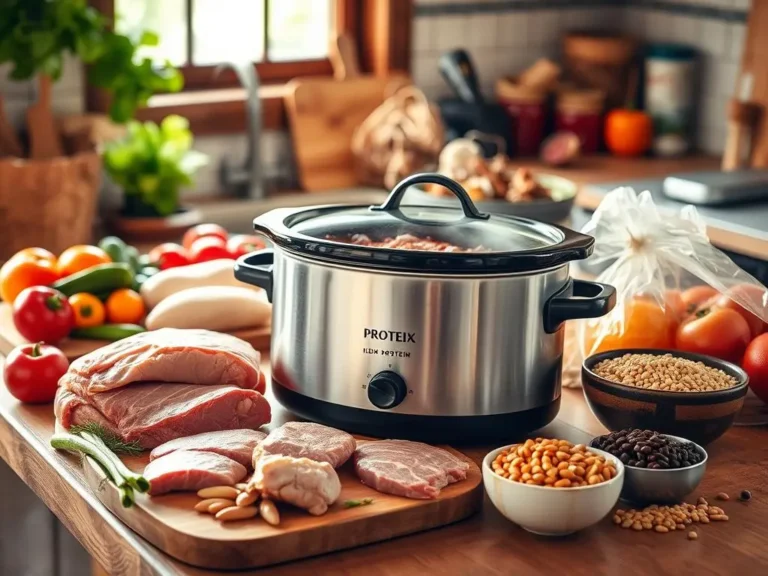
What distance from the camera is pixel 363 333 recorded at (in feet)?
4.70

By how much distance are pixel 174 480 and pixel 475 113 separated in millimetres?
2647

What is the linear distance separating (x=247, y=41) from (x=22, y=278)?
191 cm

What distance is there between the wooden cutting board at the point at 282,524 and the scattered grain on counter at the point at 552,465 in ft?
0.20

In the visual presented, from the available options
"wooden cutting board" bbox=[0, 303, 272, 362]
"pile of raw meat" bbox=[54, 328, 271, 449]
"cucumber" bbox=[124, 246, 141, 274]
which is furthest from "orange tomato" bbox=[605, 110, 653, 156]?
"pile of raw meat" bbox=[54, 328, 271, 449]

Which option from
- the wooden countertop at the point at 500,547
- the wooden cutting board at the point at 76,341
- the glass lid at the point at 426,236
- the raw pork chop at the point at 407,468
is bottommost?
the wooden countertop at the point at 500,547

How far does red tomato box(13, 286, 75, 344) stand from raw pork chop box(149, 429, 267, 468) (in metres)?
0.54

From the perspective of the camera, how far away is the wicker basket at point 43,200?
9.46 ft

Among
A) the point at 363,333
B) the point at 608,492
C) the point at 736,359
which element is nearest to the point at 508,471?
the point at 608,492

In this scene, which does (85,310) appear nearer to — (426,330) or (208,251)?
(208,251)

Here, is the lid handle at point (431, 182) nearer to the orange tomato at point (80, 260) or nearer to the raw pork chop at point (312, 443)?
the raw pork chop at point (312, 443)

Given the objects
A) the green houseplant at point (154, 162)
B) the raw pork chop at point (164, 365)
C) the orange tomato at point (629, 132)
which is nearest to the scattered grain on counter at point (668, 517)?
the raw pork chop at point (164, 365)

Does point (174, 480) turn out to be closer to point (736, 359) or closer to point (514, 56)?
point (736, 359)

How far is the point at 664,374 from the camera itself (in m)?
1.54

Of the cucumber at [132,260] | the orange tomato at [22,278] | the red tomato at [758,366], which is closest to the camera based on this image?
Result: the red tomato at [758,366]
